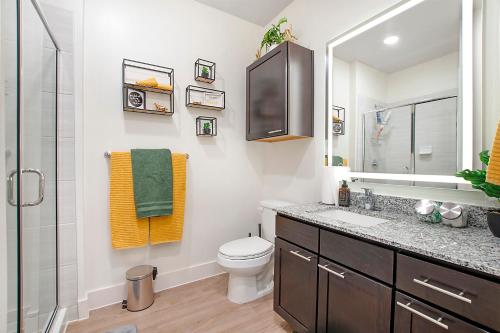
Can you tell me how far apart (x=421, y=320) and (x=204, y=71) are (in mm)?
2272

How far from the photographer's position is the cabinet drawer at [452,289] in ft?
2.28

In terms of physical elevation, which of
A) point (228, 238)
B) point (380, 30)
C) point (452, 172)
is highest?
point (380, 30)

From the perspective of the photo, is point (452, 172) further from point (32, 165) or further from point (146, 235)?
point (32, 165)

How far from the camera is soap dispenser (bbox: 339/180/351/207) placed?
1666 mm

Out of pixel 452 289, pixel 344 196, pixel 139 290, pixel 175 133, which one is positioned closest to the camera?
pixel 452 289

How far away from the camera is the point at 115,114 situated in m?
1.89

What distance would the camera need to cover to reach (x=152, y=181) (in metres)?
1.94

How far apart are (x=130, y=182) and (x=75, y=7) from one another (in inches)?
53.3

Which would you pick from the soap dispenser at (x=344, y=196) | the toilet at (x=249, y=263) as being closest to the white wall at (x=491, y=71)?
the soap dispenser at (x=344, y=196)

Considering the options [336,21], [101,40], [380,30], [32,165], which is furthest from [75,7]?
[380,30]

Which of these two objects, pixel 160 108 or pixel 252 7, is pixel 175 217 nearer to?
pixel 160 108

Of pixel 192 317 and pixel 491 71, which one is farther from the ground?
pixel 491 71

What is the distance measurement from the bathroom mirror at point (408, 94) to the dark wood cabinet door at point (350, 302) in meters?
0.73

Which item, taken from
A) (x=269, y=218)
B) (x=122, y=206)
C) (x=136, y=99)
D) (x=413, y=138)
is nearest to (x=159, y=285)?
(x=122, y=206)
